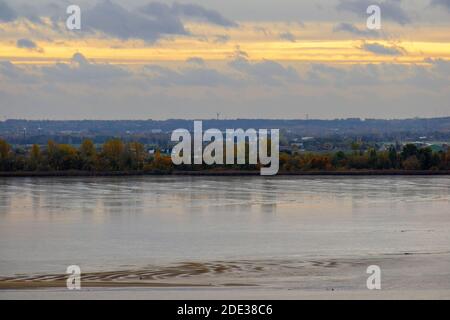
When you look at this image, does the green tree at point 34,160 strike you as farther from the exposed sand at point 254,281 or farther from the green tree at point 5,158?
the exposed sand at point 254,281

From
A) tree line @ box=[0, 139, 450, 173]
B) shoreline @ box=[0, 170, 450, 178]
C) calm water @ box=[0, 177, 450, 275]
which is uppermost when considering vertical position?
tree line @ box=[0, 139, 450, 173]

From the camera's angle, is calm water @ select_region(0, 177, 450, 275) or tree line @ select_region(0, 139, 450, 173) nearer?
calm water @ select_region(0, 177, 450, 275)

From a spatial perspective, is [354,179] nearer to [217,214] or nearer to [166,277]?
[217,214]

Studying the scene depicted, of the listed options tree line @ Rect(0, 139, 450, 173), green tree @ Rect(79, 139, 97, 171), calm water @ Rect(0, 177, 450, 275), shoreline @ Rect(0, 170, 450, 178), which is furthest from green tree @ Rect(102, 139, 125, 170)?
calm water @ Rect(0, 177, 450, 275)

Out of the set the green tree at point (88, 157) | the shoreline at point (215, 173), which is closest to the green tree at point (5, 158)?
the shoreline at point (215, 173)

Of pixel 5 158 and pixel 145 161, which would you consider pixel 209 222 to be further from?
pixel 5 158

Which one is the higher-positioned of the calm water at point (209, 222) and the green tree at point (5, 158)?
the green tree at point (5, 158)

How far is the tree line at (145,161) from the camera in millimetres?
56656

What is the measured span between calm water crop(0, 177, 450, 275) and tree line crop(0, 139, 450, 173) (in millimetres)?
9753

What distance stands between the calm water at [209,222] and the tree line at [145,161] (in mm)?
9753

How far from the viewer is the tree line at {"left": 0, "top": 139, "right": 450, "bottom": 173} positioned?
56.7 meters

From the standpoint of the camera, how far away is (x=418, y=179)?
5250 cm

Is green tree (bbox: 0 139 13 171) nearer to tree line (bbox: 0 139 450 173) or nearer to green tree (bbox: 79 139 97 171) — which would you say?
tree line (bbox: 0 139 450 173)
